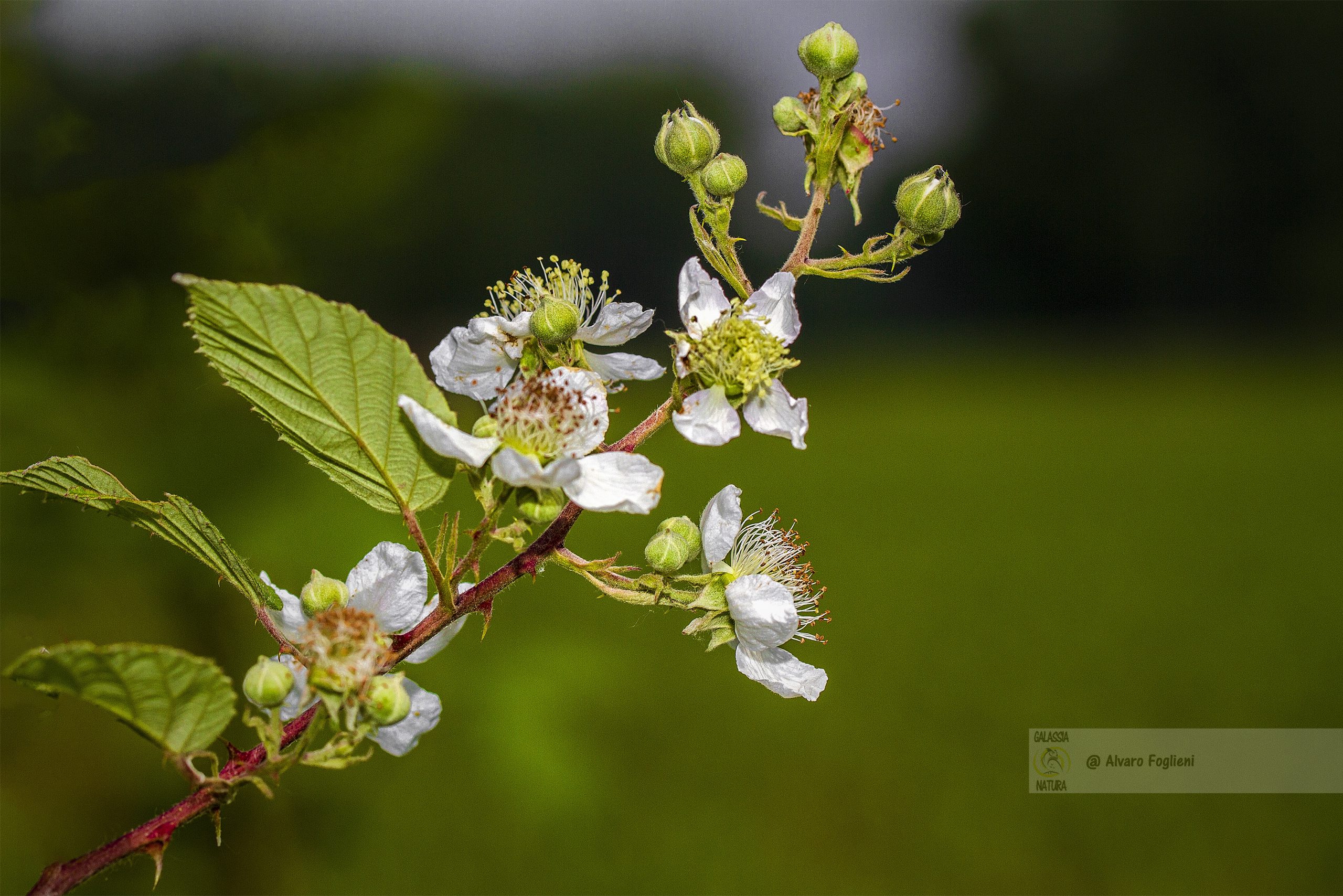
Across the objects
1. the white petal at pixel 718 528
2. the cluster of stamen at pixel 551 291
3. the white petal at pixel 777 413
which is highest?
the cluster of stamen at pixel 551 291

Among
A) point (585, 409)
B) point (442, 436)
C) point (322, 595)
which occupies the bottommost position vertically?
point (322, 595)

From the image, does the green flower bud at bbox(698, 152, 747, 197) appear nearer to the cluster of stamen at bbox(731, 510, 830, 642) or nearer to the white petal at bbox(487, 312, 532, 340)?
the white petal at bbox(487, 312, 532, 340)

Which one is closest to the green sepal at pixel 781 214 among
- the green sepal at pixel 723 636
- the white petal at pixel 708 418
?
the white petal at pixel 708 418

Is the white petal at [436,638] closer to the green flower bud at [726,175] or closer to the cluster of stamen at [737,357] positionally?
the cluster of stamen at [737,357]

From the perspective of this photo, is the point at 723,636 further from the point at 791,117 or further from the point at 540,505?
the point at 791,117

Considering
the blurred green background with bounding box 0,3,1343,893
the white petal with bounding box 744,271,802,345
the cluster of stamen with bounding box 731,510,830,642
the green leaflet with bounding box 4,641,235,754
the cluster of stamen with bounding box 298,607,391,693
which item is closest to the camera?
the green leaflet with bounding box 4,641,235,754

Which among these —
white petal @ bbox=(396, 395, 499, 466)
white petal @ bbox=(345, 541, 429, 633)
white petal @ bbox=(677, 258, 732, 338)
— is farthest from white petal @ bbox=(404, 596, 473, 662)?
white petal @ bbox=(677, 258, 732, 338)

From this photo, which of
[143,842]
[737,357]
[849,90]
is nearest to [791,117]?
[849,90]
